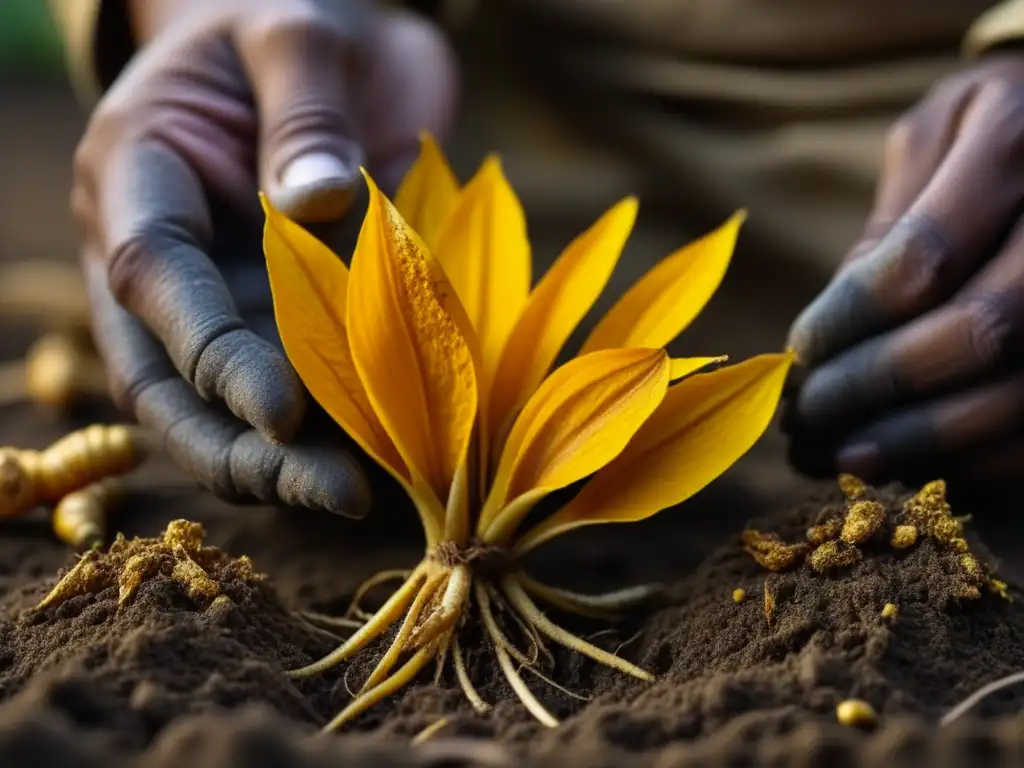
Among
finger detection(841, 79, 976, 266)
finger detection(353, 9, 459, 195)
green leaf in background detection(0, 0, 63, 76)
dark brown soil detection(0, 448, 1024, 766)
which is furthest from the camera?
green leaf in background detection(0, 0, 63, 76)

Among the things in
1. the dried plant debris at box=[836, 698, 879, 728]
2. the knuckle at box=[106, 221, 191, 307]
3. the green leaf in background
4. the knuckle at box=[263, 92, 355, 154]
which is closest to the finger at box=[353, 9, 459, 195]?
the knuckle at box=[263, 92, 355, 154]

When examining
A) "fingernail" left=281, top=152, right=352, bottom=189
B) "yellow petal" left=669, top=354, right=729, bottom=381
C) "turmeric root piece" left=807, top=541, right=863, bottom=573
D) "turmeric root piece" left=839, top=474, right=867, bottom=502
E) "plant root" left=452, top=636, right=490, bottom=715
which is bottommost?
"plant root" left=452, top=636, right=490, bottom=715

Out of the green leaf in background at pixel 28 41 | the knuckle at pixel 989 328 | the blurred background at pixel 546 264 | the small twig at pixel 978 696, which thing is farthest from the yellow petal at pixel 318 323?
the green leaf in background at pixel 28 41

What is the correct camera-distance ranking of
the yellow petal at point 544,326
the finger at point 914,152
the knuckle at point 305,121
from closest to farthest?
the yellow petal at point 544,326
the knuckle at point 305,121
the finger at point 914,152

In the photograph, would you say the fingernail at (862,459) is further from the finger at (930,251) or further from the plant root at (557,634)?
the plant root at (557,634)

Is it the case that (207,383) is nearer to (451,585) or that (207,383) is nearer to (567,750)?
(451,585)

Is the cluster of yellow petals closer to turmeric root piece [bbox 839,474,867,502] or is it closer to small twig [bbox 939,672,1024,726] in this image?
turmeric root piece [bbox 839,474,867,502]

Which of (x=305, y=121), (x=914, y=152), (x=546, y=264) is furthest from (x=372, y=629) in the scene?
(x=546, y=264)
